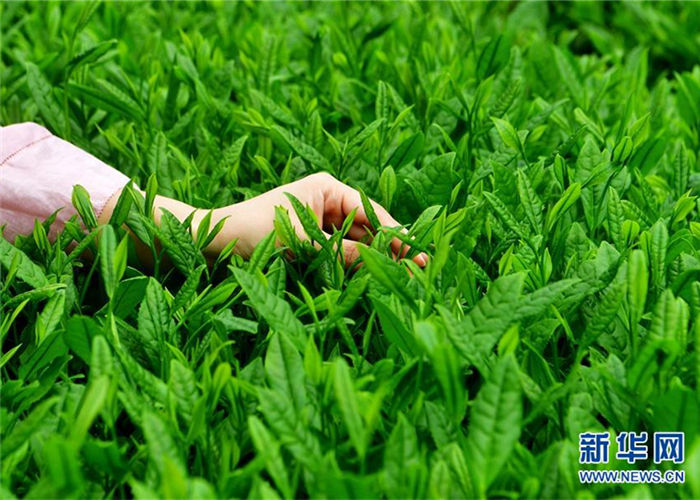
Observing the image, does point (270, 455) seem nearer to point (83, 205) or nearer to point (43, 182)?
point (83, 205)

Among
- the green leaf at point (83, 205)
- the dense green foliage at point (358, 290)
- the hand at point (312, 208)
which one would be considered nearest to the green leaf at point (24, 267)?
the dense green foliage at point (358, 290)

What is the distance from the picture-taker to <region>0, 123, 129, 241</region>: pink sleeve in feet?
5.73

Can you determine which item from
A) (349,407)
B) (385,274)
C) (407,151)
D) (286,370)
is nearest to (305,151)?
(407,151)

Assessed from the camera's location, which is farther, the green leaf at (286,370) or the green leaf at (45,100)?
the green leaf at (45,100)

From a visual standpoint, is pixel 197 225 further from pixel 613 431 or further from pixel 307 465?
pixel 613 431

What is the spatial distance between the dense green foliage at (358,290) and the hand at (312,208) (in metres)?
0.05

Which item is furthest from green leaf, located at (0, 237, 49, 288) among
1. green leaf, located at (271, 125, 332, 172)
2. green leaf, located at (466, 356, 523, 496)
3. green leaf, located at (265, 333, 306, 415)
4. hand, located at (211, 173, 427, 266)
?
green leaf, located at (466, 356, 523, 496)

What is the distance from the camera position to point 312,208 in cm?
171

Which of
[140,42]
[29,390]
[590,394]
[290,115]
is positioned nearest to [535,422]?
[590,394]

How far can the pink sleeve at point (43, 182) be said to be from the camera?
5.73 feet

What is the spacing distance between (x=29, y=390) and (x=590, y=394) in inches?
30.9

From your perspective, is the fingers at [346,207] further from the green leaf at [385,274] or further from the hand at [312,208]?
the green leaf at [385,274]

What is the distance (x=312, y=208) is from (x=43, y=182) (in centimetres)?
51

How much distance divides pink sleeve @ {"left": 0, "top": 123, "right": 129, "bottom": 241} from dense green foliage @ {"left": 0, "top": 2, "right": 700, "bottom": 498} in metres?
0.09
